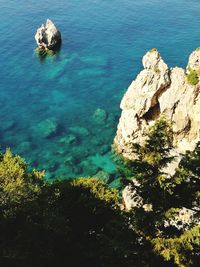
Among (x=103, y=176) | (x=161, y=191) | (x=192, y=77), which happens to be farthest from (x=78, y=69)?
(x=161, y=191)

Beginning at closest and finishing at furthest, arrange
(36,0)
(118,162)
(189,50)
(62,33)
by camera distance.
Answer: (118,162), (189,50), (62,33), (36,0)

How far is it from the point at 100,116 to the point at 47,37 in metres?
41.6

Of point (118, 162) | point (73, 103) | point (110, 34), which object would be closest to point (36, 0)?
point (110, 34)

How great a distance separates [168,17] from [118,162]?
7622 centimetres

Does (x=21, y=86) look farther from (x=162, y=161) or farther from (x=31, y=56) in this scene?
(x=162, y=161)

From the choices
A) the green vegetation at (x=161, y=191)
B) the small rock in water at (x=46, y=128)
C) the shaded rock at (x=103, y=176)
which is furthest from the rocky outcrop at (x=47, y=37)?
the green vegetation at (x=161, y=191)

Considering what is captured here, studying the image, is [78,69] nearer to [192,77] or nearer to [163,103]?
[163,103]

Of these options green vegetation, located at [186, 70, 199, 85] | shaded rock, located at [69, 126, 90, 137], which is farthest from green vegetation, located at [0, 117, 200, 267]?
shaded rock, located at [69, 126, 90, 137]

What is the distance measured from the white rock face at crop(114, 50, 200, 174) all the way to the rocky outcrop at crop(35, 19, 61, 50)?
49.4 meters

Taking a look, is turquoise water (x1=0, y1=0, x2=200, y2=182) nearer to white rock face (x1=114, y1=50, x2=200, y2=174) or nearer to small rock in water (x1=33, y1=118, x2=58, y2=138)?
small rock in water (x1=33, y1=118, x2=58, y2=138)

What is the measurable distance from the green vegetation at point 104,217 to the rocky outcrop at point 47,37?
76.1 metres

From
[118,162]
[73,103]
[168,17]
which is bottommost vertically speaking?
[118,162]

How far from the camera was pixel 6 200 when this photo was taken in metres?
33.3

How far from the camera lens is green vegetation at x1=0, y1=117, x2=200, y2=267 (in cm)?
2872
